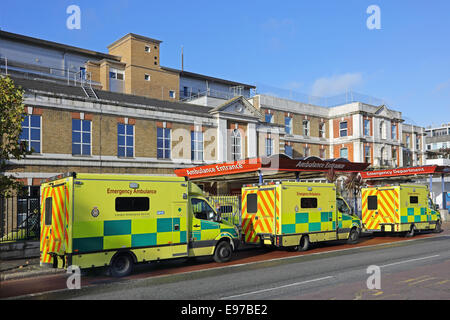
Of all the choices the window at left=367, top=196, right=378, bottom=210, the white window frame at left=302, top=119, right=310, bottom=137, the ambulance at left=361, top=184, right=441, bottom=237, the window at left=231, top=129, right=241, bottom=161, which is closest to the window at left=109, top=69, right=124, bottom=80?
the window at left=231, top=129, right=241, bottom=161

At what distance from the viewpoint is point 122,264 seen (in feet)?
40.6

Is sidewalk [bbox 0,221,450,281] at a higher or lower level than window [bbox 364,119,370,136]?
lower

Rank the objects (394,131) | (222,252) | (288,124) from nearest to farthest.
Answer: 1. (222,252)
2. (288,124)
3. (394,131)

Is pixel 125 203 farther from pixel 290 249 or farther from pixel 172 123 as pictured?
pixel 172 123

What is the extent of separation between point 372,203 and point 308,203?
6651 millimetres

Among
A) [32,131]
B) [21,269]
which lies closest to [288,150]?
[32,131]

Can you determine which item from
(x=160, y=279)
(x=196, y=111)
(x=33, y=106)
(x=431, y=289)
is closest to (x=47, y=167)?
(x=33, y=106)

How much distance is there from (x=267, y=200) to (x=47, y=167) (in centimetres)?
1303

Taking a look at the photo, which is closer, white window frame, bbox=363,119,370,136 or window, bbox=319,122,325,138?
window, bbox=319,122,325,138

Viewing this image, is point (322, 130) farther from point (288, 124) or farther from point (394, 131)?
point (394, 131)

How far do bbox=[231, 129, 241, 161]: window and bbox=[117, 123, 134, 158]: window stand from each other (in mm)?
8296

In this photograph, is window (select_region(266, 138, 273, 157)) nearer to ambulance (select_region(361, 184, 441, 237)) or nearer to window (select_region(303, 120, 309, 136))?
ambulance (select_region(361, 184, 441, 237))

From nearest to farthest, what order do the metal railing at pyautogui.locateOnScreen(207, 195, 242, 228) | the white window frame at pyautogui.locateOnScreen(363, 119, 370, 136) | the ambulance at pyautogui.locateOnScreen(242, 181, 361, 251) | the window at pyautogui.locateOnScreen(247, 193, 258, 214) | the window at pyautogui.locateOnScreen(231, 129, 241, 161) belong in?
the ambulance at pyautogui.locateOnScreen(242, 181, 361, 251), the window at pyautogui.locateOnScreen(247, 193, 258, 214), the metal railing at pyautogui.locateOnScreen(207, 195, 242, 228), the window at pyautogui.locateOnScreen(231, 129, 241, 161), the white window frame at pyautogui.locateOnScreen(363, 119, 370, 136)

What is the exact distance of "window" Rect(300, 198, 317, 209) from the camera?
56.8ft
